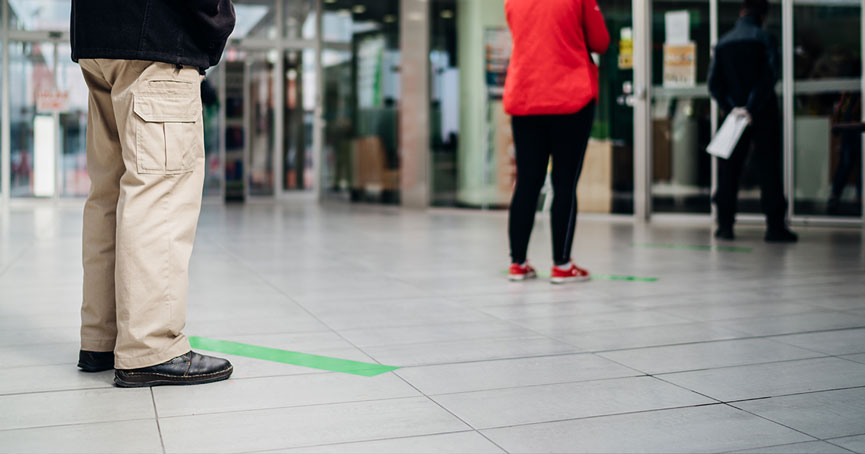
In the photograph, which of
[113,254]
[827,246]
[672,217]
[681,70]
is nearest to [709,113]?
[681,70]

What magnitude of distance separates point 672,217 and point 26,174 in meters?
9.16

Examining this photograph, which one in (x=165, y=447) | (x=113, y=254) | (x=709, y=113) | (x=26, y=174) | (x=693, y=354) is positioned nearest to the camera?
(x=165, y=447)

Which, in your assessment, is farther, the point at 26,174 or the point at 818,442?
the point at 26,174

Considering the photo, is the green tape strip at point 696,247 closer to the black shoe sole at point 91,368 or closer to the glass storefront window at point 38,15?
the black shoe sole at point 91,368

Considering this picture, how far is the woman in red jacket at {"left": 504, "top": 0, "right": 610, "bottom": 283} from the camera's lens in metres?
4.41

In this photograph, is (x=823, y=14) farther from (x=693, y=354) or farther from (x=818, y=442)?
(x=818, y=442)

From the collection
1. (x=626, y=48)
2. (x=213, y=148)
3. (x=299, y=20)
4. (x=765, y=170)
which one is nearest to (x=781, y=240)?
(x=765, y=170)

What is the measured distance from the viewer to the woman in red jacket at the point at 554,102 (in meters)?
4.41

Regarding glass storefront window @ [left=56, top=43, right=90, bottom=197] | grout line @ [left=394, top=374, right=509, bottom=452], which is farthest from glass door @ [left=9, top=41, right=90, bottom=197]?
grout line @ [left=394, top=374, right=509, bottom=452]

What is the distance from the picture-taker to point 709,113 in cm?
915

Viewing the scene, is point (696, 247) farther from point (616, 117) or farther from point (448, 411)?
point (448, 411)

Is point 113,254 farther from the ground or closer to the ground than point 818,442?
farther from the ground

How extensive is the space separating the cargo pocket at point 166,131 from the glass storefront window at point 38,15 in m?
12.0

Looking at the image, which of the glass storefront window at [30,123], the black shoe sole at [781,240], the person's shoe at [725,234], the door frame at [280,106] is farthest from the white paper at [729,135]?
the glass storefront window at [30,123]
